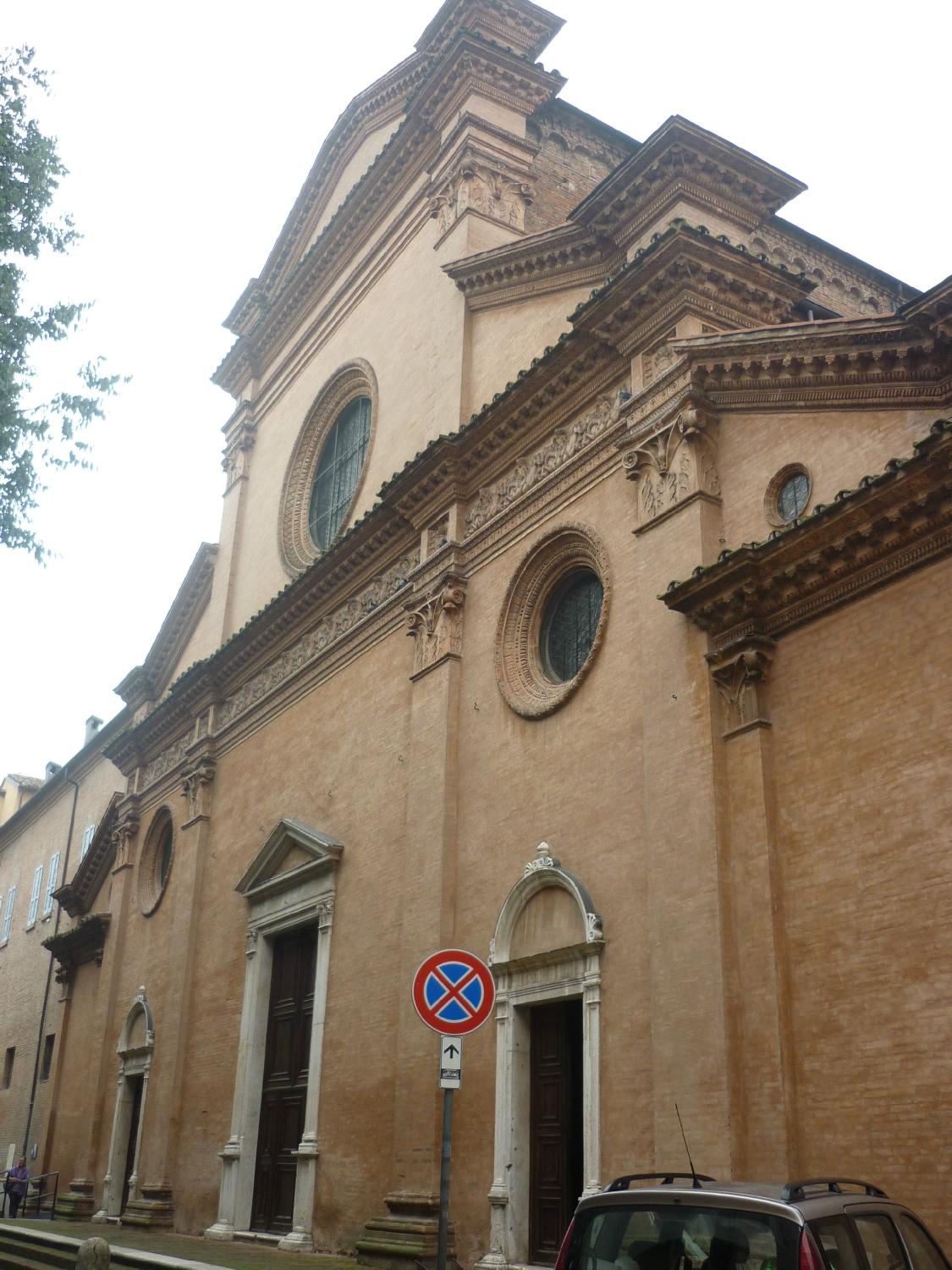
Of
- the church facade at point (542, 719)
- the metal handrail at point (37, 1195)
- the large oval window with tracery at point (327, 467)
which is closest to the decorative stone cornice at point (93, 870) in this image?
the church facade at point (542, 719)

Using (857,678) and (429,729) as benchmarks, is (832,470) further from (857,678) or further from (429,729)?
(429,729)

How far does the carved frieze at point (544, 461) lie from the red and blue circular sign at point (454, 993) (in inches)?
258

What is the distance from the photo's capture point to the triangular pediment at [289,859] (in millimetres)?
16641

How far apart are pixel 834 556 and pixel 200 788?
568 inches

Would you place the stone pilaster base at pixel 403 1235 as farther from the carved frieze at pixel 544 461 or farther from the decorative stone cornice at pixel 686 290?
the decorative stone cornice at pixel 686 290

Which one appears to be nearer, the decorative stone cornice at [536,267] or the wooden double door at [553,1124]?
the wooden double door at [553,1124]

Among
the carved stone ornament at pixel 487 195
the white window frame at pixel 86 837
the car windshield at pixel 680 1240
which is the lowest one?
the car windshield at pixel 680 1240

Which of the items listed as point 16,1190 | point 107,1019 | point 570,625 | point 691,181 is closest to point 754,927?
point 570,625

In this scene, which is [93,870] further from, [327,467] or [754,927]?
[754,927]

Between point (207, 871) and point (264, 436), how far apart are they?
8.54 meters

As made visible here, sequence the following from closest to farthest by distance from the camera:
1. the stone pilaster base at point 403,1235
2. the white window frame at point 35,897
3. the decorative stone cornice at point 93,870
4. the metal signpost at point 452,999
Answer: the metal signpost at point 452,999 → the stone pilaster base at point 403,1235 → the decorative stone cornice at point 93,870 → the white window frame at point 35,897

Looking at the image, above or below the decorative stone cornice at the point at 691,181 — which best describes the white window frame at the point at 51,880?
below

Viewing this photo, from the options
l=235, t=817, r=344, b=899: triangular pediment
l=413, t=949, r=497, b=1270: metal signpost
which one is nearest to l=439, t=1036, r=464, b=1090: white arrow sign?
l=413, t=949, r=497, b=1270: metal signpost

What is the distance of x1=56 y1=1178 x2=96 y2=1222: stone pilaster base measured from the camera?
72.9ft
